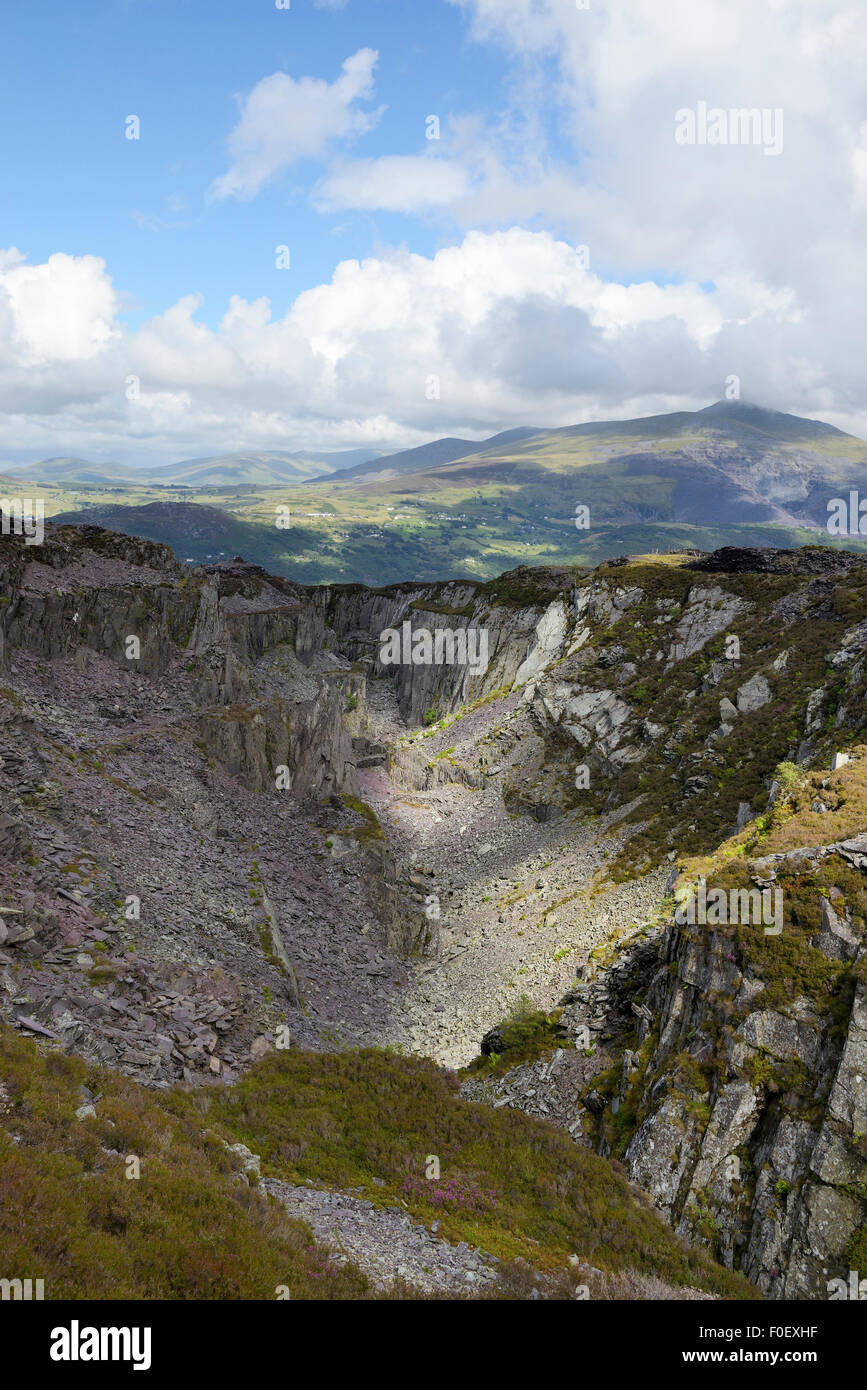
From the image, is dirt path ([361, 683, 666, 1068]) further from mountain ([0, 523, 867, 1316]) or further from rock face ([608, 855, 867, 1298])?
rock face ([608, 855, 867, 1298])

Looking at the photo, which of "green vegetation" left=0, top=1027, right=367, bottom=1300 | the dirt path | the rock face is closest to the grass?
"green vegetation" left=0, top=1027, right=367, bottom=1300

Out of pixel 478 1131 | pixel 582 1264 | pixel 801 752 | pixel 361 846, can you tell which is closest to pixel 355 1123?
pixel 478 1131

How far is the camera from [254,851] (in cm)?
4512

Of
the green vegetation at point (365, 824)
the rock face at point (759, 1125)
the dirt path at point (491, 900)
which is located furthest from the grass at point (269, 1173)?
the green vegetation at point (365, 824)

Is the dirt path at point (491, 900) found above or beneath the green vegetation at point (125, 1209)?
beneath

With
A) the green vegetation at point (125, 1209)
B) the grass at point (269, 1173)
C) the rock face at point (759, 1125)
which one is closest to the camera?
the green vegetation at point (125, 1209)

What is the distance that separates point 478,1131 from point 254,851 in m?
28.0

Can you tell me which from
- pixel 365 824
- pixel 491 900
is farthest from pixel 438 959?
pixel 365 824

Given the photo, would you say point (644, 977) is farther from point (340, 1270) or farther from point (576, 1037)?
point (340, 1270)

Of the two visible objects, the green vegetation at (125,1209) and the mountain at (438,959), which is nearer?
the green vegetation at (125,1209)

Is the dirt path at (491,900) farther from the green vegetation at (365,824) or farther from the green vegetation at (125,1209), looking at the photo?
the green vegetation at (125,1209)

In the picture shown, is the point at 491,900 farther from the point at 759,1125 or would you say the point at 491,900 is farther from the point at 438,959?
the point at 759,1125
